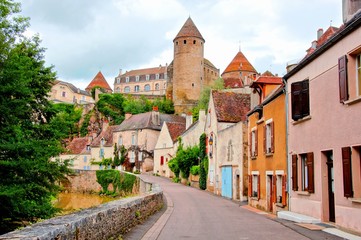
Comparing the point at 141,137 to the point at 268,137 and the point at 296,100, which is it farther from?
the point at 296,100

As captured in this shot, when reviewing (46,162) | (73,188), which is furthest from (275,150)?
(73,188)

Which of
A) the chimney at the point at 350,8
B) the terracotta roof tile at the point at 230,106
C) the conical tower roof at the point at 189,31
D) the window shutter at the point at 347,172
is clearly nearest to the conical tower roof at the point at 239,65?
the conical tower roof at the point at 189,31

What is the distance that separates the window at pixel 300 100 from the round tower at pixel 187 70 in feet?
214

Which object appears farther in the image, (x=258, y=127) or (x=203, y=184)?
(x=203, y=184)

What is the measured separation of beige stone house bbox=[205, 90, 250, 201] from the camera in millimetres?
24359

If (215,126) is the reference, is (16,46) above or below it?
above

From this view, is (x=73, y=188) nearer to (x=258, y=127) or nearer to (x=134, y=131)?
(x=134, y=131)

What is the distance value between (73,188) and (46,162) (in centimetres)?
3378

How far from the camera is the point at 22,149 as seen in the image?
17000mm

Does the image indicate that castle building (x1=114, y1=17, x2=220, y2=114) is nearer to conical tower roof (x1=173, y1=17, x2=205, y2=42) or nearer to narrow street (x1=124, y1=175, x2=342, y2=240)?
conical tower roof (x1=173, y1=17, x2=205, y2=42)

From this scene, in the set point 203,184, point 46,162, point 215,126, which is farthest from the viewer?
point 203,184

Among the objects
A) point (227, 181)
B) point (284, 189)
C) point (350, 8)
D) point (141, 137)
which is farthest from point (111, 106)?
point (350, 8)

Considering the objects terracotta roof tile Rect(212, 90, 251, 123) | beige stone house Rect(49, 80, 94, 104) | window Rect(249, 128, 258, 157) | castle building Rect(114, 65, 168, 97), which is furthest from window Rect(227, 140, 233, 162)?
castle building Rect(114, 65, 168, 97)

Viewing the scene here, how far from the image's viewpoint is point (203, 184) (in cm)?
3384
